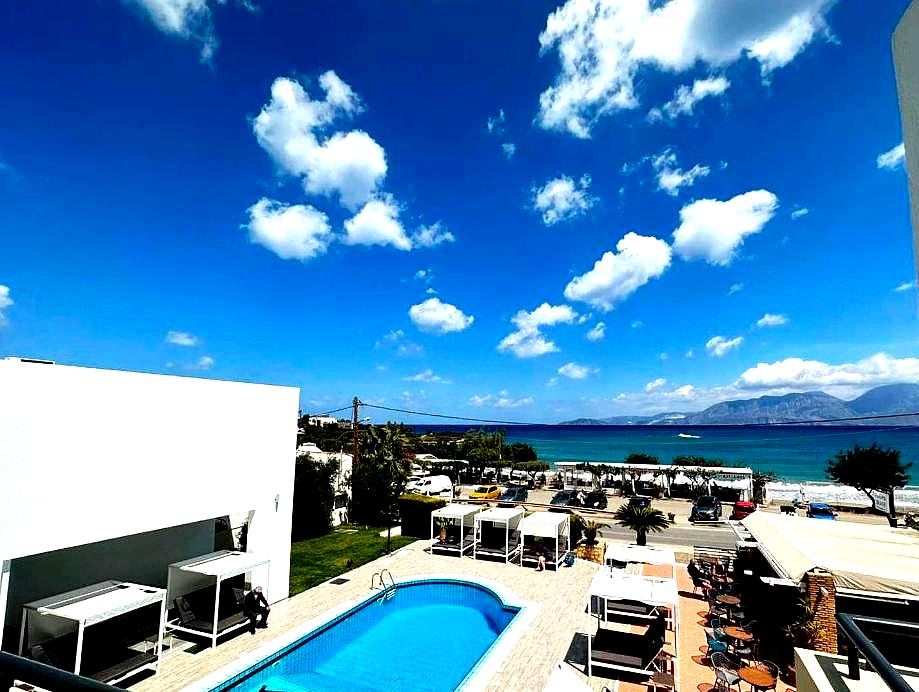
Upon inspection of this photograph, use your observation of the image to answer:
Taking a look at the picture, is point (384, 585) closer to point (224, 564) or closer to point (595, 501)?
point (224, 564)

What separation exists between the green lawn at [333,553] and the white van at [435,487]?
11520 mm

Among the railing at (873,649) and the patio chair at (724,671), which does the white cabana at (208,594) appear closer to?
the patio chair at (724,671)

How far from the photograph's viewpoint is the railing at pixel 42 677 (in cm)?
115

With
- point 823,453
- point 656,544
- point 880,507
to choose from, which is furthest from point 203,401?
point 823,453

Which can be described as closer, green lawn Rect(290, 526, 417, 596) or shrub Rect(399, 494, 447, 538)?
green lawn Rect(290, 526, 417, 596)

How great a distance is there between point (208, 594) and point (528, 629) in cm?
755

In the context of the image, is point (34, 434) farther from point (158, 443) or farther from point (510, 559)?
point (510, 559)

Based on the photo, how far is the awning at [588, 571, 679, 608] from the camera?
10.8 meters

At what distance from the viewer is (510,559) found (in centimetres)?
1864

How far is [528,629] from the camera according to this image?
12367 millimetres

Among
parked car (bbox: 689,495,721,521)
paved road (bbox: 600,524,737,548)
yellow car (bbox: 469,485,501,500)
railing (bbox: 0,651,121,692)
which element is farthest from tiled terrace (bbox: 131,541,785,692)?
yellow car (bbox: 469,485,501,500)

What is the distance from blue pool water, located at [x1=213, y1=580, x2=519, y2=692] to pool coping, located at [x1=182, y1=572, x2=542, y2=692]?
118mm

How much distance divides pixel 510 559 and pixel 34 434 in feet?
47.7

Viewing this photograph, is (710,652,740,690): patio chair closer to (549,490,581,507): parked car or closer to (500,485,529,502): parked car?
(549,490,581,507): parked car
